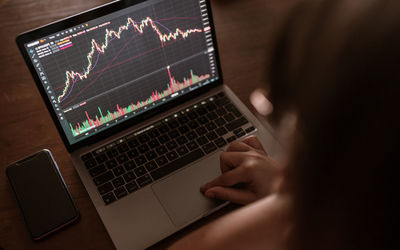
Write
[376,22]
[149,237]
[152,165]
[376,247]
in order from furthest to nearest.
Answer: [152,165]
[149,237]
[376,247]
[376,22]

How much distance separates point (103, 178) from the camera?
925 mm

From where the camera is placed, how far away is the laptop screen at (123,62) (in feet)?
2.87

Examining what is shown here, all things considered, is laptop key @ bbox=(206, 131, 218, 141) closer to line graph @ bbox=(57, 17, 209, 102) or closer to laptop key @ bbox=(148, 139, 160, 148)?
laptop key @ bbox=(148, 139, 160, 148)

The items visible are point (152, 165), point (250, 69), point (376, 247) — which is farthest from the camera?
point (250, 69)

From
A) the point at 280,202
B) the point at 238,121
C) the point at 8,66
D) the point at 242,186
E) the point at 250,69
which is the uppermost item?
the point at 8,66

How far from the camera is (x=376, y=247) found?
1.37ft

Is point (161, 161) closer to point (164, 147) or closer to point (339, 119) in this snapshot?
point (164, 147)

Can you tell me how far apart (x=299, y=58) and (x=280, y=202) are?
0.19 metres

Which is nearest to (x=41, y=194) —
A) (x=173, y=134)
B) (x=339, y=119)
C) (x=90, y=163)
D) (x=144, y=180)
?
(x=90, y=163)

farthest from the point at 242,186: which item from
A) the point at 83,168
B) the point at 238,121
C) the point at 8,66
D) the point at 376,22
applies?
the point at 8,66

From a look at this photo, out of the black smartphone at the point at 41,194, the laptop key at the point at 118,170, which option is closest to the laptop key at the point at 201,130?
the laptop key at the point at 118,170

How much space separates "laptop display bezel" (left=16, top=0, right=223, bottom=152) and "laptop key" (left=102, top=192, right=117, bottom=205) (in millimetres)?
150

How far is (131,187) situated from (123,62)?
0.29 meters

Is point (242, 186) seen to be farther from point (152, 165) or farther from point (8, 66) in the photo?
point (8, 66)
